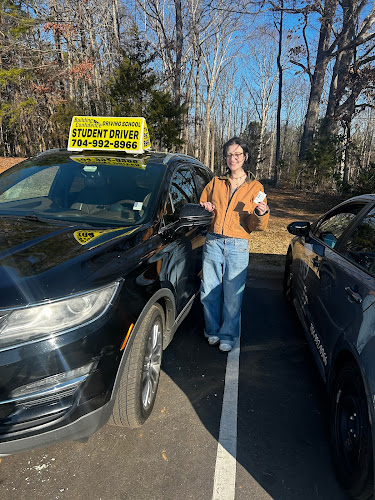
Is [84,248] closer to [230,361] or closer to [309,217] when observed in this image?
[230,361]

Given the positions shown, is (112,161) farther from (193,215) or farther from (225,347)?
(225,347)

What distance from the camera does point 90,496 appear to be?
1.81 m

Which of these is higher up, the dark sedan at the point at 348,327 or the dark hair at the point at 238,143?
the dark hair at the point at 238,143

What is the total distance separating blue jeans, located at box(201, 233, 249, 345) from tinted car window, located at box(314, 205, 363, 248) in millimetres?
780

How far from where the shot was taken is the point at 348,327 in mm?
1988

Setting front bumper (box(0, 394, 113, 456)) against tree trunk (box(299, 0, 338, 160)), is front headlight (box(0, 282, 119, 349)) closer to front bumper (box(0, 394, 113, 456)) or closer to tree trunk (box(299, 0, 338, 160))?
front bumper (box(0, 394, 113, 456))

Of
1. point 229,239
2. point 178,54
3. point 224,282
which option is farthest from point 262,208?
point 178,54

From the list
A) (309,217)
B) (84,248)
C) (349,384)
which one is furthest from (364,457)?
(309,217)

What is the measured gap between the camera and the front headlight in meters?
1.53

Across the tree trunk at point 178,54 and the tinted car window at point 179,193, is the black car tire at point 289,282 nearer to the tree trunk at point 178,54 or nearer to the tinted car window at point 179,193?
the tinted car window at point 179,193

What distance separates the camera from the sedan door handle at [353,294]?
6.38 feet

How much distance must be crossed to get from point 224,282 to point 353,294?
138cm

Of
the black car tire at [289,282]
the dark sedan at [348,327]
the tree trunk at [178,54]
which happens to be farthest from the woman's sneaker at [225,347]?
the tree trunk at [178,54]

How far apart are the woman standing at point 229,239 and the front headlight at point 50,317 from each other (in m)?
1.61
